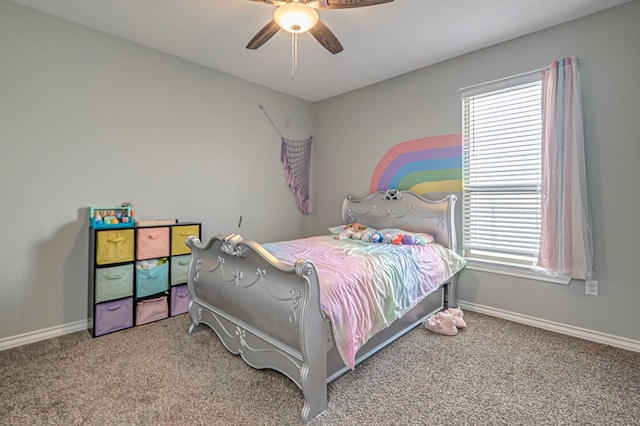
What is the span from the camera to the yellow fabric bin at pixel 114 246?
8.17 feet

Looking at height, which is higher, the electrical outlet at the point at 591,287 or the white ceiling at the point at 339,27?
the white ceiling at the point at 339,27

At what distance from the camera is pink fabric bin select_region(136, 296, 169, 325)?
2709 mm

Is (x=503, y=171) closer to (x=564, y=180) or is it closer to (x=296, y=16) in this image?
(x=564, y=180)

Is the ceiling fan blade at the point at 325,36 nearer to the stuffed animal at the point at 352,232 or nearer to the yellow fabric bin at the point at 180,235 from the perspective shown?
the stuffed animal at the point at 352,232

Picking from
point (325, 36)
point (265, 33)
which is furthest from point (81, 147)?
point (325, 36)

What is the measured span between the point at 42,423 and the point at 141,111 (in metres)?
2.60

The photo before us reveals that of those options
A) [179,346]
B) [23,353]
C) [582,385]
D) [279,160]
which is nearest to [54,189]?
[23,353]

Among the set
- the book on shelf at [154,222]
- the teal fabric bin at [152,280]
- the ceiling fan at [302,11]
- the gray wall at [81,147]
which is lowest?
the teal fabric bin at [152,280]

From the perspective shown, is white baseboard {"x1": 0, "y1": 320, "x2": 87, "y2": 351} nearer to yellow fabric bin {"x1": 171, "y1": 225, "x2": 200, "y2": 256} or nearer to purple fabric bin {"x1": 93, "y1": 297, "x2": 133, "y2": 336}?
purple fabric bin {"x1": 93, "y1": 297, "x2": 133, "y2": 336}

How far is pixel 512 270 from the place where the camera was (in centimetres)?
287

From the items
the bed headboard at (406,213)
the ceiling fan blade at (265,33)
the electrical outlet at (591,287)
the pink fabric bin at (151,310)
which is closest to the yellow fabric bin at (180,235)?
the pink fabric bin at (151,310)

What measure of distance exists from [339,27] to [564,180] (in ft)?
7.78

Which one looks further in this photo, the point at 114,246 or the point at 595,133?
the point at 114,246

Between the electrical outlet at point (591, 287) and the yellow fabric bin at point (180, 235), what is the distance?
11.9ft
